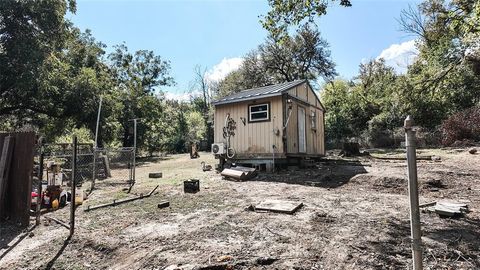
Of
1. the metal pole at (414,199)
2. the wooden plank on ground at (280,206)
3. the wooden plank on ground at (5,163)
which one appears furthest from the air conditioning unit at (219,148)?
the metal pole at (414,199)

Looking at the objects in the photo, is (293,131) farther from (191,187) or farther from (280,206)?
(280,206)

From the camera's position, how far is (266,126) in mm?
10703

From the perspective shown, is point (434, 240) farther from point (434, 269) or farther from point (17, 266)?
point (17, 266)

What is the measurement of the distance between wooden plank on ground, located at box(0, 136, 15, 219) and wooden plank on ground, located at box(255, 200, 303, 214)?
14.4ft

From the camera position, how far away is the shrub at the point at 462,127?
50.3ft

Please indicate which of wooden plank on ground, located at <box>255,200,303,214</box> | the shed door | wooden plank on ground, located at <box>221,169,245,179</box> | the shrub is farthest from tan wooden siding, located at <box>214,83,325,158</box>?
the shrub

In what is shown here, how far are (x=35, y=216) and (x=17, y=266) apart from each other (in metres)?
2.23

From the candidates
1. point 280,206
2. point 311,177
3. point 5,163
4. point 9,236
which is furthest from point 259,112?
point 9,236

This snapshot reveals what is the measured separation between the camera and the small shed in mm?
10398

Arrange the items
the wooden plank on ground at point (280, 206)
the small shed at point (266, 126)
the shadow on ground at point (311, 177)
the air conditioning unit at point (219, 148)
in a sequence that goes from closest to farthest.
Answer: the wooden plank on ground at point (280, 206), the shadow on ground at point (311, 177), the small shed at point (266, 126), the air conditioning unit at point (219, 148)

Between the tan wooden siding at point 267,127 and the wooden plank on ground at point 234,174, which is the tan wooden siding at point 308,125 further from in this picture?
the wooden plank on ground at point 234,174

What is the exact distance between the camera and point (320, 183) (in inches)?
325

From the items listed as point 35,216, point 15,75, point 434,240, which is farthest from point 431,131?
point 15,75

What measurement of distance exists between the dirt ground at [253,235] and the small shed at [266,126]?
3.86m
